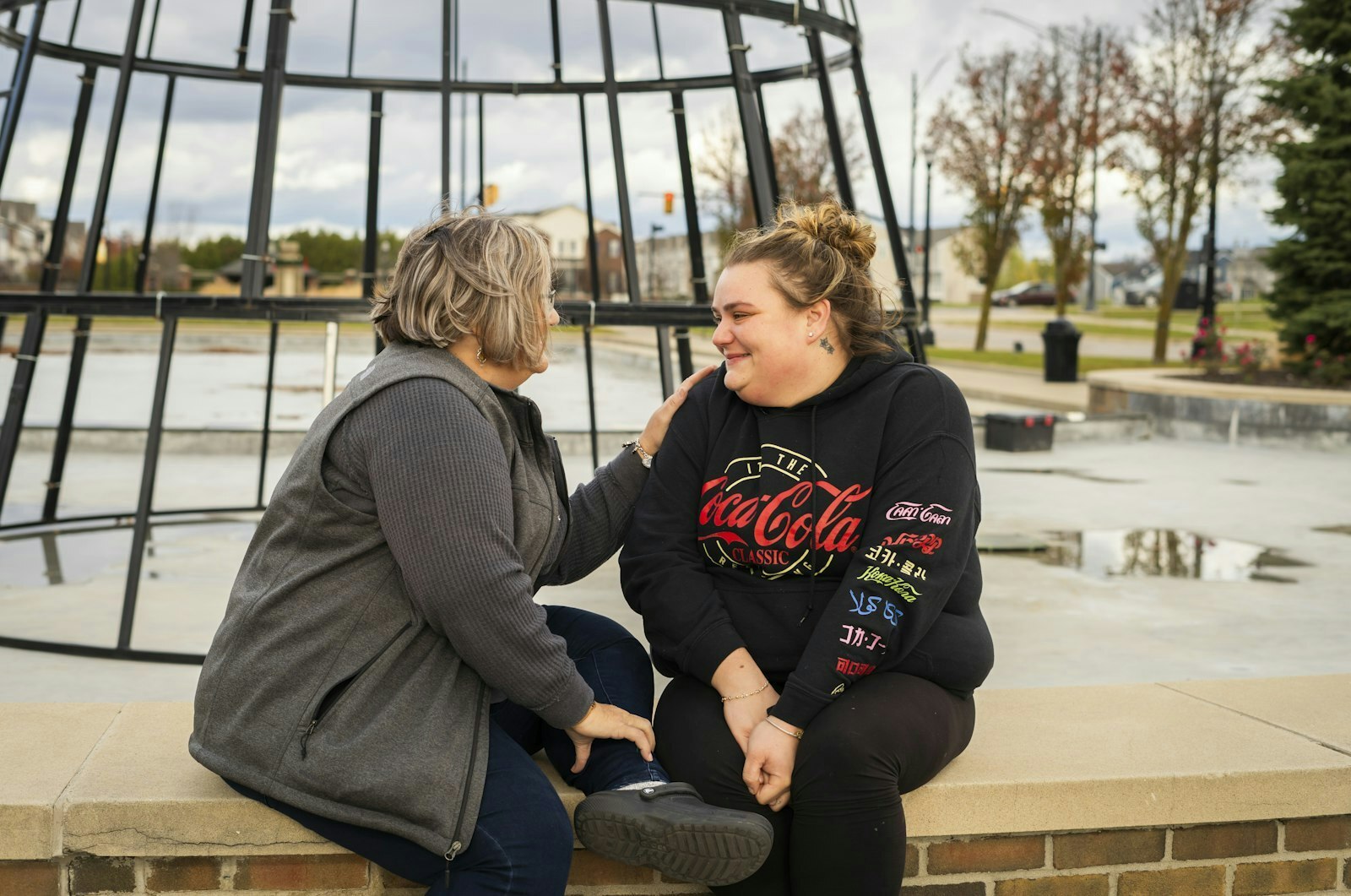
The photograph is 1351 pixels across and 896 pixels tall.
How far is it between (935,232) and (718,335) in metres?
94.3

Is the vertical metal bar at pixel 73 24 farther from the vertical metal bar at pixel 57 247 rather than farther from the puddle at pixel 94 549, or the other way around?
the puddle at pixel 94 549

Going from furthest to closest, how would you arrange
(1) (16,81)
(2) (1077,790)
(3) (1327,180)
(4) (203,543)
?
(3) (1327,180)
(4) (203,543)
(1) (16,81)
(2) (1077,790)

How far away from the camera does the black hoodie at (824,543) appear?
2.16m

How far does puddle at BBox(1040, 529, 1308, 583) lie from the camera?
5828mm

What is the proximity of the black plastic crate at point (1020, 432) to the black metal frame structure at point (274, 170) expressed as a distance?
542cm

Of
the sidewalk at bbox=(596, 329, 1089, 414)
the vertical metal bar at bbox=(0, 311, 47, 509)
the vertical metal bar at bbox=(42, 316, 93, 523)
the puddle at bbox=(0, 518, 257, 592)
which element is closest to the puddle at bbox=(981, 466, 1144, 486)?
the sidewalk at bbox=(596, 329, 1089, 414)

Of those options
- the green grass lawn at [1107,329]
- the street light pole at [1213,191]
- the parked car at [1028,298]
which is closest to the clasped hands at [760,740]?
the street light pole at [1213,191]

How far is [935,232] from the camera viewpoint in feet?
306

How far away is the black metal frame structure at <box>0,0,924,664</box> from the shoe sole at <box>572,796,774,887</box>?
5.73 ft

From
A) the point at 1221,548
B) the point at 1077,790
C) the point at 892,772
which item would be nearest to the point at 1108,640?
the point at 1221,548

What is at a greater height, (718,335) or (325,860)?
(718,335)

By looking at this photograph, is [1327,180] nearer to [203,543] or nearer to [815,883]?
[203,543]

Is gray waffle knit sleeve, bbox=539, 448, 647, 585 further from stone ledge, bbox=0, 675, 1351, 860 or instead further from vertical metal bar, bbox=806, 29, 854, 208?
vertical metal bar, bbox=806, 29, 854, 208

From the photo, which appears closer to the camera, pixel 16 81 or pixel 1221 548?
pixel 16 81
